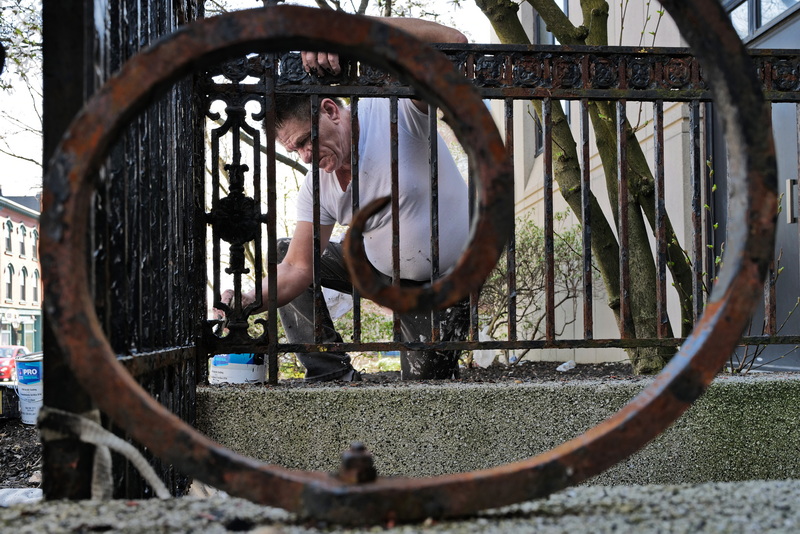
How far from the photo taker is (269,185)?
2611mm

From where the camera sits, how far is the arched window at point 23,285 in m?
33.0

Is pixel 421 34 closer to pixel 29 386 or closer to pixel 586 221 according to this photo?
pixel 586 221

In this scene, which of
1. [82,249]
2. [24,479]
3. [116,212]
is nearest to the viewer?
[82,249]


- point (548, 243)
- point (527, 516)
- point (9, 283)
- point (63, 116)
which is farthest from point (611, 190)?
point (9, 283)

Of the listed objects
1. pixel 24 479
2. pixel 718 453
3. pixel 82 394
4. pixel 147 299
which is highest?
pixel 147 299

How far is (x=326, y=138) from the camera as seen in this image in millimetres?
3594

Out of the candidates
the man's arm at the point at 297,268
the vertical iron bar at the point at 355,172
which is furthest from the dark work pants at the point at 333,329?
the vertical iron bar at the point at 355,172

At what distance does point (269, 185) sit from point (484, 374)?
3.64 m

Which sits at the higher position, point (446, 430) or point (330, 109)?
point (330, 109)

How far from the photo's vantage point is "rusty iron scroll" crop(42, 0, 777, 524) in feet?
2.63

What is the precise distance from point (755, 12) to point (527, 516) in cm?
504

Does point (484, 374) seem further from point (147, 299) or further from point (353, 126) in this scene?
point (147, 299)

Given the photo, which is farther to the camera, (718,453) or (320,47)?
(718,453)

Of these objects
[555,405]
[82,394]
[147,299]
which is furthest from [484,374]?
[82,394]
